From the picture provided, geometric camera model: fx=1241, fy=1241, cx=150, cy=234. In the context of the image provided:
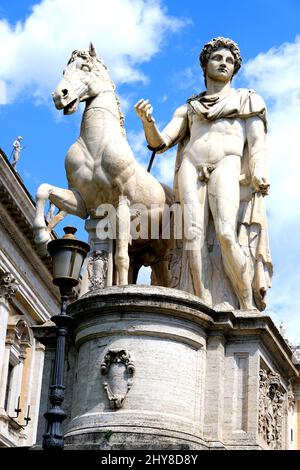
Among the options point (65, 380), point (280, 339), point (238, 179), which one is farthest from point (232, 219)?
point (65, 380)

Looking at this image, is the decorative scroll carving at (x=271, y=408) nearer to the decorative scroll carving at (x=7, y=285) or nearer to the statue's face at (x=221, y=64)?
the statue's face at (x=221, y=64)

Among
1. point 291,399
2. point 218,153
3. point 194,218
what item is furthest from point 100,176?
point 291,399

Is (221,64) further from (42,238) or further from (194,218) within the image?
(42,238)

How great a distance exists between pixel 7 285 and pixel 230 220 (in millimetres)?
27124

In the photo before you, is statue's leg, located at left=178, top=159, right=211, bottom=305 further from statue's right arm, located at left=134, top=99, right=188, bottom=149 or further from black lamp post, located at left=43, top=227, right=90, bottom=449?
black lamp post, located at left=43, top=227, right=90, bottom=449

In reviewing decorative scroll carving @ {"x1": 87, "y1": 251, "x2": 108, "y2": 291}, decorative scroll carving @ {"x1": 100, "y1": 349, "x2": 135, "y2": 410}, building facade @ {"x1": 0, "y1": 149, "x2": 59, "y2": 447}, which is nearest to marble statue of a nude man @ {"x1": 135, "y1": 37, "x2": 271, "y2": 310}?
decorative scroll carving @ {"x1": 87, "y1": 251, "x2": 108, "y2": 291}

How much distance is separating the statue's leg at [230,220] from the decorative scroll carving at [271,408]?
94 cm

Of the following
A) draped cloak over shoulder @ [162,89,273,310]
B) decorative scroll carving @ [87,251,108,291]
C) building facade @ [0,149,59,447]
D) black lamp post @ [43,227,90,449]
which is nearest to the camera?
black lamp post @ [43,227,90,449]

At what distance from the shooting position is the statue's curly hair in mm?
15836

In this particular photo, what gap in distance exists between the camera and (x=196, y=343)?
14055 mm

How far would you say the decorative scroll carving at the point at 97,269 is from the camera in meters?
15.1

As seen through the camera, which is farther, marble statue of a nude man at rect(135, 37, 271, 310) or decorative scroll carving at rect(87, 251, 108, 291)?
decorative scroll carving at rect(87, 251, 108, 291)

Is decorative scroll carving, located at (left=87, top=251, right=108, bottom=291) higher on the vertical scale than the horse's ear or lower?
lower
